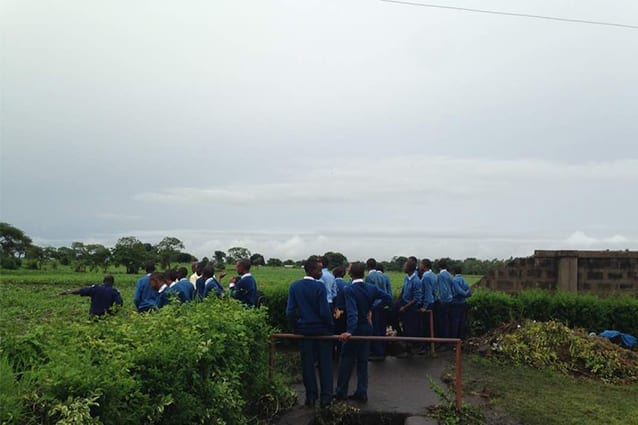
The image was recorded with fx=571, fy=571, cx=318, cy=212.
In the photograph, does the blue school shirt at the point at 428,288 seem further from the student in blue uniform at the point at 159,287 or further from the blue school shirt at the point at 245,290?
the student in blue uniform at the point at 159,287

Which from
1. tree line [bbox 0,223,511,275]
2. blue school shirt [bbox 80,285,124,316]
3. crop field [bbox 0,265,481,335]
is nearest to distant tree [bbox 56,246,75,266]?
tree line [bbox 0,223,511,275]

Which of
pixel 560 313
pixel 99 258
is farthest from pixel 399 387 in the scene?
pixel 99 258

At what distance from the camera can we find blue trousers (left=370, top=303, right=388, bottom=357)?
10.7m

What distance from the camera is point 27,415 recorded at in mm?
3166

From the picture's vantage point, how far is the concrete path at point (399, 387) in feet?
24.4

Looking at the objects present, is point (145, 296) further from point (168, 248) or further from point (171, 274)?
point (168, 248)

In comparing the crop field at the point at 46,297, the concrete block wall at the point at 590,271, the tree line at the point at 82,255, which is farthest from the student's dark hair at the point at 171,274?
the tree line at the point at 82,255

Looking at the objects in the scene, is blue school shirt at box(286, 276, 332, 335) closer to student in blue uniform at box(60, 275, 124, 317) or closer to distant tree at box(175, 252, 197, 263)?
student in blue uniform at box(60, 275, 124, 317)

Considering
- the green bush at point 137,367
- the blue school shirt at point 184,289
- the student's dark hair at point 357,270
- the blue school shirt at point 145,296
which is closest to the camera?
the green bush at point 137,367

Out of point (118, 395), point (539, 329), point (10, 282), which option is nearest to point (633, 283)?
point (539, 329)

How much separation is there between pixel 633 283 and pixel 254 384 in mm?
11609

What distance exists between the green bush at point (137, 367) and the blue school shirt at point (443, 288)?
5684 millimetres

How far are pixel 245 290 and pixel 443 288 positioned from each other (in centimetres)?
422

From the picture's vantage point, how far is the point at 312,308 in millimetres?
7508
